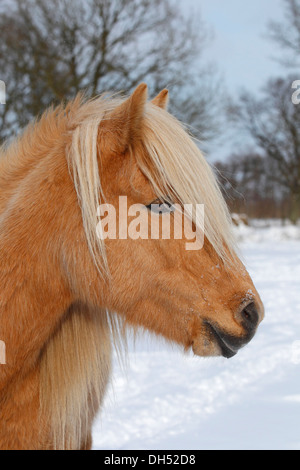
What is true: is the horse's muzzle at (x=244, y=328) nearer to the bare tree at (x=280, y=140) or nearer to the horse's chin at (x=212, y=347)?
the horse's chin at (x=212, y=347)

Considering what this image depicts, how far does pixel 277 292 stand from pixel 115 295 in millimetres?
6374

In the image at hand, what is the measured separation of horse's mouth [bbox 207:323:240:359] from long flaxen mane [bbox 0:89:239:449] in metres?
0.28

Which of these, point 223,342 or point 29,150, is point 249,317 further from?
point 29,150

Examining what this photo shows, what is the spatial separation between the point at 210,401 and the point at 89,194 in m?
2.77

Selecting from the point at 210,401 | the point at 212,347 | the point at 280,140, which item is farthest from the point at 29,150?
the point at 280,140

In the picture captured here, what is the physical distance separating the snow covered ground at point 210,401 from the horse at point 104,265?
283mm

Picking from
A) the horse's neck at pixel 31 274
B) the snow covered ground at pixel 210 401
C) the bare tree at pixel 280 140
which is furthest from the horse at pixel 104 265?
the bare tree at pixel 280 140

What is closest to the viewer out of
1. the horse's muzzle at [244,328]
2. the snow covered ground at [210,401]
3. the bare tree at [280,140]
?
the horse's muzzle at [244,328]

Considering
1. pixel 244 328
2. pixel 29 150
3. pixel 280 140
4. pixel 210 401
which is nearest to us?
pixel 244 328

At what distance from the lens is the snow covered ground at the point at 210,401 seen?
307 centimetres

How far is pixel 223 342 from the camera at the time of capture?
165 centimetres

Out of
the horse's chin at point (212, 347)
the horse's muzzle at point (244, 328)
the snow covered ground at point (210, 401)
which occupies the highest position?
the horse's muzzle at point (244, 328)

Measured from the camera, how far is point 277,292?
7.57 m
